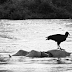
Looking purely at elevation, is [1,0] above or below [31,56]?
above

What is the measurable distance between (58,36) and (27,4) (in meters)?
76.0

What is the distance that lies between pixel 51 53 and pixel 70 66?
2.91m

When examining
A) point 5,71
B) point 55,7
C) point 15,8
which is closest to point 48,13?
point 55,7

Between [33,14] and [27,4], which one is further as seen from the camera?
[27,4]

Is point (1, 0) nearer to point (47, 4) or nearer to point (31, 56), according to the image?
point (47, 4)

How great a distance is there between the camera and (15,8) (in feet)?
266

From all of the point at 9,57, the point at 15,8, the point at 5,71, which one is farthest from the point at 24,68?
the point at 15,8

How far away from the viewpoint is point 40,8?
299 ft

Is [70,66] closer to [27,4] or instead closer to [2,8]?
[2,8]

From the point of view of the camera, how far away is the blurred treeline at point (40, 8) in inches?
3248

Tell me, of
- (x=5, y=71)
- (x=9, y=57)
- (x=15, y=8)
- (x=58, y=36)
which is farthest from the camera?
(x=15, y=8)

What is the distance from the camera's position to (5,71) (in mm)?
10914

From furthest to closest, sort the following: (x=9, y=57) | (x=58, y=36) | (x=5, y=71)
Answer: (x=58, y=36) → (x=9, y=57) → (x=5, y=71)

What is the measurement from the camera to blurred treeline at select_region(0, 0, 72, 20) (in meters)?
82.5
